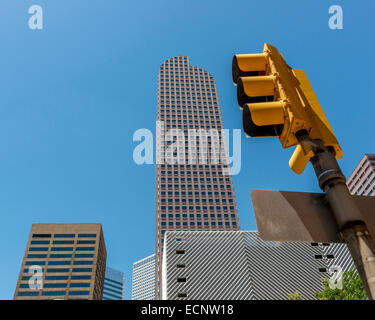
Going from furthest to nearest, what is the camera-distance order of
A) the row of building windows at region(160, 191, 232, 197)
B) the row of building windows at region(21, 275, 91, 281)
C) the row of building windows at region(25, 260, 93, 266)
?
the row of building windows at region(160, 191, 232, 197), the row of building windows at region(25, 260, 93, 266), the row of building windows at region(21, 275, 91, 281)

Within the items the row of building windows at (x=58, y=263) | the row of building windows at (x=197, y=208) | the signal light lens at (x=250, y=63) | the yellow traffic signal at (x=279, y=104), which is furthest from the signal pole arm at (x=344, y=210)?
the row of building windows at (x=58, y=263)

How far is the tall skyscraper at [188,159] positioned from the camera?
4409 inches

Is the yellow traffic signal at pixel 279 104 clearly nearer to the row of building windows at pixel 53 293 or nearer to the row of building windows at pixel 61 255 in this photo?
the row of building windows at pixel 53 293

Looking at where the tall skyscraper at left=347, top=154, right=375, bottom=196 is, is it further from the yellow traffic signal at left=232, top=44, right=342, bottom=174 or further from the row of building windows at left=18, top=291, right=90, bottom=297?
the yellow traffic signal at left=232, top=44, right=342, bottom=174

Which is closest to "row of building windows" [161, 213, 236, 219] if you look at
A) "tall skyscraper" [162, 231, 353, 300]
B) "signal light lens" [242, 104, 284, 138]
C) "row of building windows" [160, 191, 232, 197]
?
"row of building windows" [160, 191, 232, 197]

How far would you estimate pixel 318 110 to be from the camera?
3426 millimetres

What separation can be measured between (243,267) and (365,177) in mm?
115564

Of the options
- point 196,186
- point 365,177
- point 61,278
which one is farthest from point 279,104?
point 365,177

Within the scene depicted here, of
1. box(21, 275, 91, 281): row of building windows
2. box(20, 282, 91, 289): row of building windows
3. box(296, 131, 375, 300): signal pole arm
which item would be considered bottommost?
box(296, 131, 375, 300): signal pole arm

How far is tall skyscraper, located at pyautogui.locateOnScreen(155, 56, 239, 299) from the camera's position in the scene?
112m

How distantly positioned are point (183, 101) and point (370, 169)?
9028 cm

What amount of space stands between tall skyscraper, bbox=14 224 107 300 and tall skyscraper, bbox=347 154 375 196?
116m

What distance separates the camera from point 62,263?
375 feet

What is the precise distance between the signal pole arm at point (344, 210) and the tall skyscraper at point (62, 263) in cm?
11781
